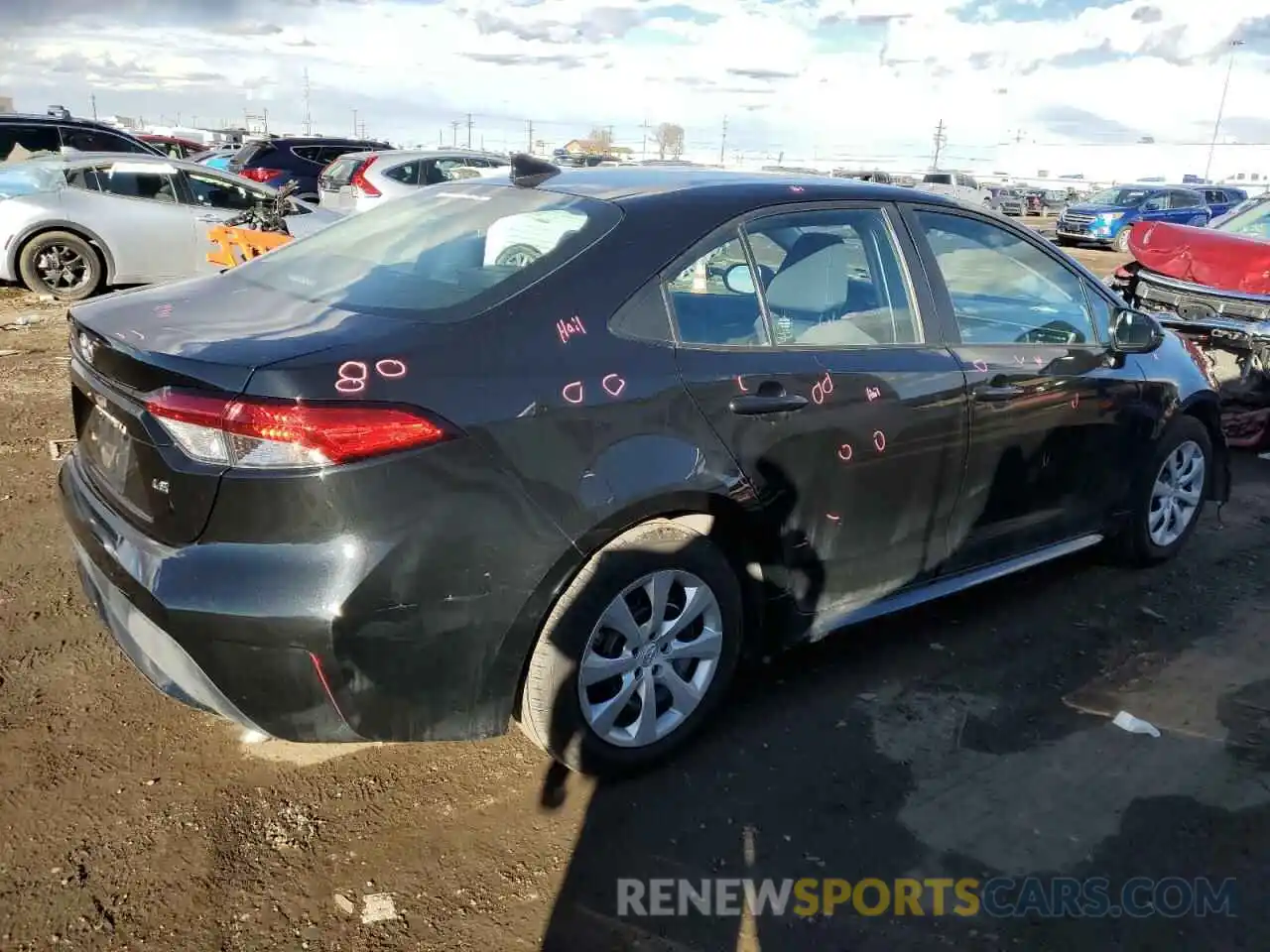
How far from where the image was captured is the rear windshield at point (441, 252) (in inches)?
107

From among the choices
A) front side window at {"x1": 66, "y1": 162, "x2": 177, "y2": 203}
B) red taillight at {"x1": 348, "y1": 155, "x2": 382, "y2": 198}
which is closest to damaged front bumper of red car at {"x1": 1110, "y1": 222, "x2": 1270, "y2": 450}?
red taillight at {"x1": 348, "y1": 155, "x2": 382, "y2": 198}

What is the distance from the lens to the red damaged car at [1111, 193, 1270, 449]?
22.2 feet

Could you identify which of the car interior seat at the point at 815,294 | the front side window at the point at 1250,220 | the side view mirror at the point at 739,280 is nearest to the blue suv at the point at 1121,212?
the front side window at the point at 1250,220

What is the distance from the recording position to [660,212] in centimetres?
299

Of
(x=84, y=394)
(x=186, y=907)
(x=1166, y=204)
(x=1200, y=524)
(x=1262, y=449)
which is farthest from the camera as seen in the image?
(x=1166, y=204)

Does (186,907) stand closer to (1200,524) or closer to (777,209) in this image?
(777,209)

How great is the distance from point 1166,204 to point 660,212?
2746 cm

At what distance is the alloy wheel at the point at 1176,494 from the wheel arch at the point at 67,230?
32.3ft

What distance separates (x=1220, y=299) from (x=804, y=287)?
5.25 metres

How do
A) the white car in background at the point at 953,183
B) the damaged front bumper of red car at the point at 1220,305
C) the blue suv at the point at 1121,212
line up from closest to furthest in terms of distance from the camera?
the damaged front bumper of red car at the point at 1220,305 < the blue suv at the point at 1121,212 < the white car in background at the point at 953,183

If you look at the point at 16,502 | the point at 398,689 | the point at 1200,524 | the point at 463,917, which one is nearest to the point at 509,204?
the point at 398,689

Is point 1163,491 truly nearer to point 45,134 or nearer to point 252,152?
point 45,134

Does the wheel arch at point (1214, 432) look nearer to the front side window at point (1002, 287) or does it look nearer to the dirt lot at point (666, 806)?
the front side window at point (1002, 287)

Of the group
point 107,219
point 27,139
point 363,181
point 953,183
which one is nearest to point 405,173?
point 363,181
